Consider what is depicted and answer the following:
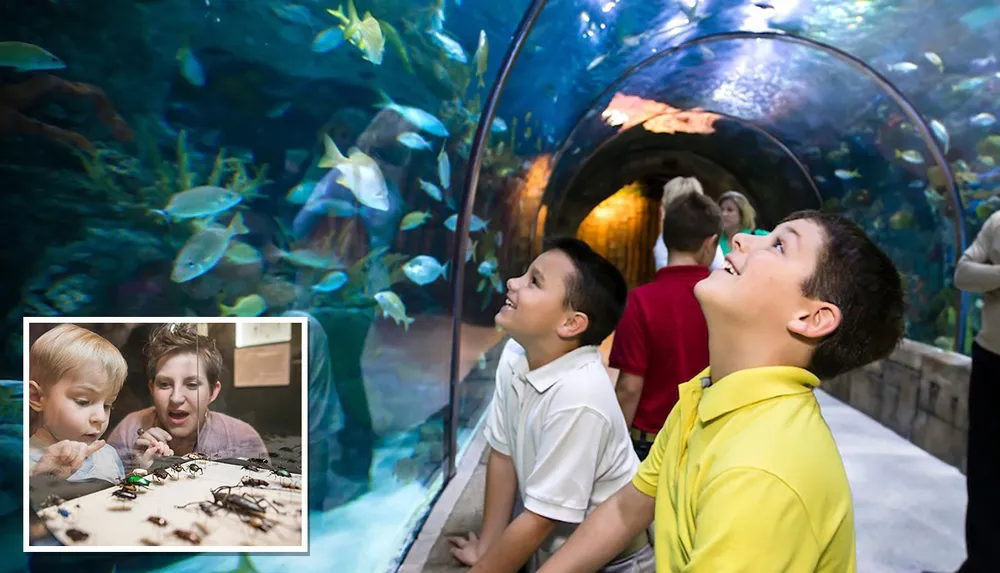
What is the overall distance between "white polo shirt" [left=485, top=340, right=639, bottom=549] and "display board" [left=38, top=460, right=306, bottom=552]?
0.63 m

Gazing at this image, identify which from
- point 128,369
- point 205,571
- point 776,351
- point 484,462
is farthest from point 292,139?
point 484,462

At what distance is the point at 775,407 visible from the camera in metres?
1.12

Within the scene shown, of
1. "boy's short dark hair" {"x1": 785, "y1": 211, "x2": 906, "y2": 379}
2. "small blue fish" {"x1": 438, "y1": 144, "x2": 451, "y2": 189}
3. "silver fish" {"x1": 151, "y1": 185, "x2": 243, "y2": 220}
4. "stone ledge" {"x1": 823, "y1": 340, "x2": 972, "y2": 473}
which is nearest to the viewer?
"boy's short dark hair" {"x1": 785, "y1": 211, "x2": 906, "y2": 379}

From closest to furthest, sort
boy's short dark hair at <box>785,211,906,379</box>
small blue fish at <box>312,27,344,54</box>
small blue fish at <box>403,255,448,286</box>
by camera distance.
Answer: boy's short dark hair at <box>785,211,906,379</box>
small blue fish at <box>312,27,344,54</box>
small blue fish at <box>403,255,448,286</box>

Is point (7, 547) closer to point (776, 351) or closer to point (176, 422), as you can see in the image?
point (176, 422)

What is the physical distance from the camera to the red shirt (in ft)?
8.96

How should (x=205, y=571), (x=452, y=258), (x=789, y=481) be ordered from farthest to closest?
(x=452, y=258) → (x=205, y=571) → (x=789, y=481)

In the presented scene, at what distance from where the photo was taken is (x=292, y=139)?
1.99 m

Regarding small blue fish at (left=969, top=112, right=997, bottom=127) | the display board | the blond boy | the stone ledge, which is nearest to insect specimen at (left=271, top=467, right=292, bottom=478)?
the display board

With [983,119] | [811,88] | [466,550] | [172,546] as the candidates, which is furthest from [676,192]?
[811,88]

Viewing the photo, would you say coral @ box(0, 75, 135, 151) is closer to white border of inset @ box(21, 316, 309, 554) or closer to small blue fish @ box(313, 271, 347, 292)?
white border of inset @ box(21, 316, 309, 554)

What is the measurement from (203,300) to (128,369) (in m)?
0.25

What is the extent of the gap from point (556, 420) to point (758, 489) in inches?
31.5

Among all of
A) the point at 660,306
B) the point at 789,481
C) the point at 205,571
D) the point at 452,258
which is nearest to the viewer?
the point at 789,481
